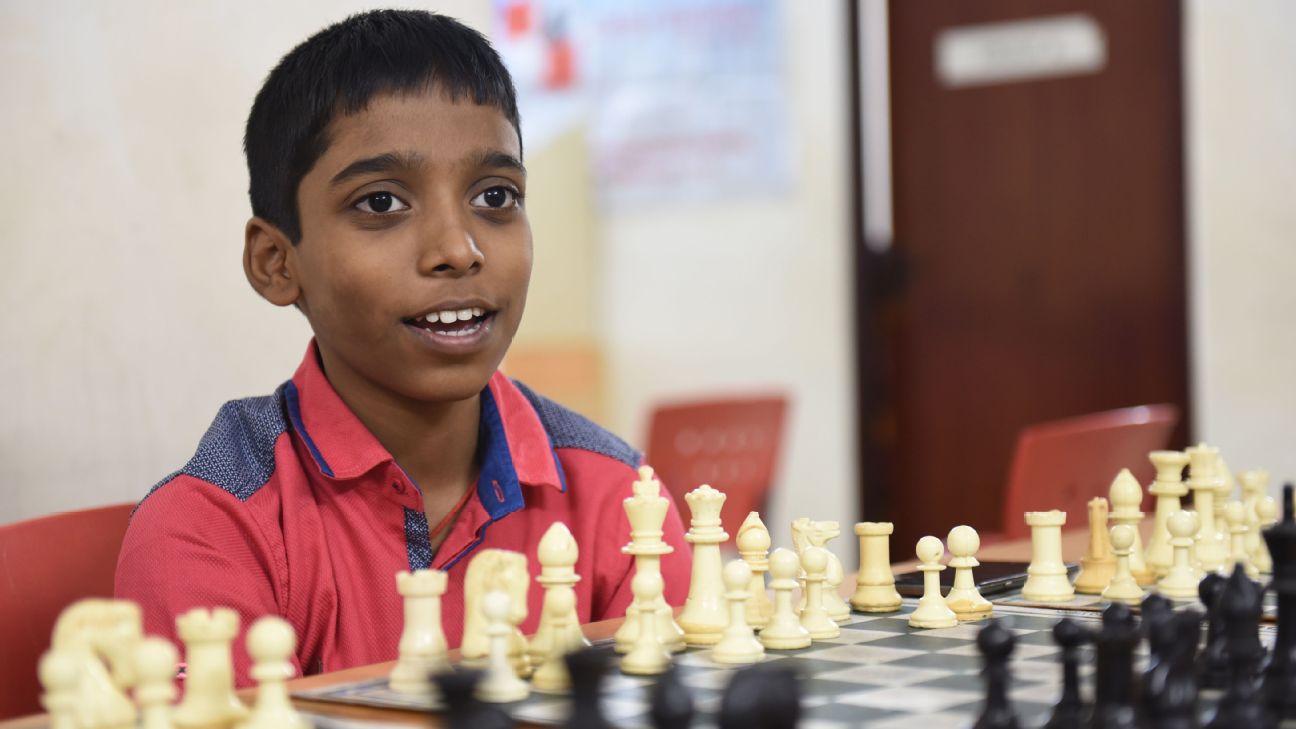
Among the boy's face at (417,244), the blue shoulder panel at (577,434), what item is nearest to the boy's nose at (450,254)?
the boy's face at (417,244)

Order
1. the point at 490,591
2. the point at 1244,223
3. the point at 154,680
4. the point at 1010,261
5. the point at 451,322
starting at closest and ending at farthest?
1. the point at 154,680
2. the point at 490,591
3. the point at 451,322
4. the point at 1244,223
5. the point at 1010,261

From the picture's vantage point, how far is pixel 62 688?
2.62 ft

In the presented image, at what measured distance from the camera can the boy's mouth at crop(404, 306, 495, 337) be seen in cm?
151

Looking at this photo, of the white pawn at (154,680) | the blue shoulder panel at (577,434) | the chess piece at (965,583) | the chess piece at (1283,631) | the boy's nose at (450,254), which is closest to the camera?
the white pawn at (154,680)

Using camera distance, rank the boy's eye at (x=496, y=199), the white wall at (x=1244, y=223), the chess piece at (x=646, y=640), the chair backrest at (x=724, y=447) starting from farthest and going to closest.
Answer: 1. the white wall at (x=1244, y=223)
2. the chair backrest at (x=724, y=447)
3. the boy's eye at (x=496, y=199)
4. the chess piece at (x=646, y=640)

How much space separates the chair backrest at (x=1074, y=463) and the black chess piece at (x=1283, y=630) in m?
1.29

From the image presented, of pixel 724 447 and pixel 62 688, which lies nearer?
pixel 62 688

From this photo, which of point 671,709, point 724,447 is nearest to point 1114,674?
point 671,709

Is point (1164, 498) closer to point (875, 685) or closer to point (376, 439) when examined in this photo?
point (875, 685)

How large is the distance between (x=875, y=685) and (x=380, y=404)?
2.61 ft

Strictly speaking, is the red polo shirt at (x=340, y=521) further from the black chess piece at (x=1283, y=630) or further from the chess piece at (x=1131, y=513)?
the black chess piece at (x=1283, y=630)

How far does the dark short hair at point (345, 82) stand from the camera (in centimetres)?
156

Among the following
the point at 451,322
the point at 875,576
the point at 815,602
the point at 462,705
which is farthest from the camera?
the point at 451,322

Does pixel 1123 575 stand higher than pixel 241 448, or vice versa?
pixel 241 448
